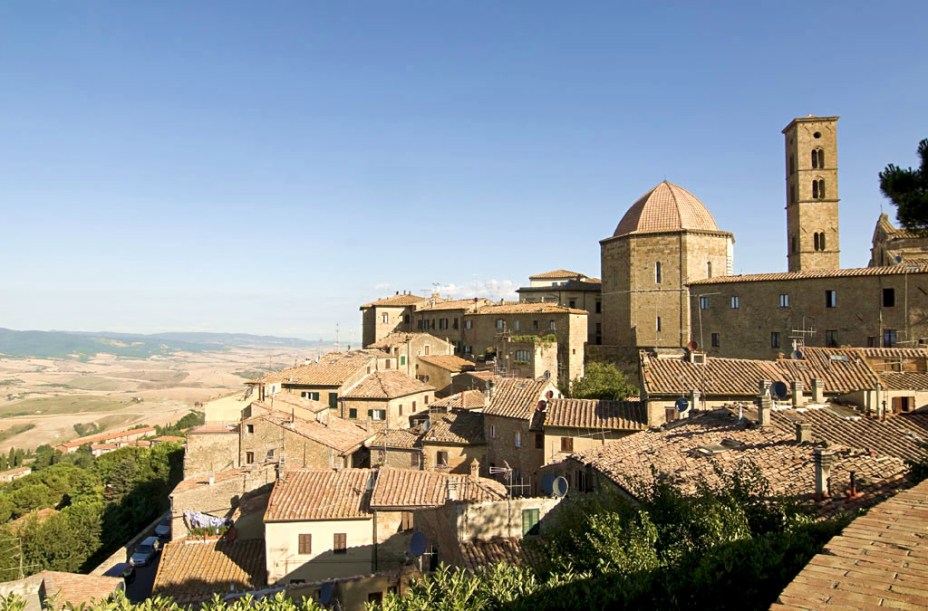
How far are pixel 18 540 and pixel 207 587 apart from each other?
24.6 m

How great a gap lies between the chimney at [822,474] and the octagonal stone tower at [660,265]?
35.1 metres

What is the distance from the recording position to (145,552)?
92.1 ft

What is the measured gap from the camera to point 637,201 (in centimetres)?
5300

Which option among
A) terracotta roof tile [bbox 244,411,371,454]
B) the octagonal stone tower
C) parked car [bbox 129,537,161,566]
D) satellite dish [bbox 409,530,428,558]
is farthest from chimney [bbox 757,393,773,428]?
the octagonal stone tower

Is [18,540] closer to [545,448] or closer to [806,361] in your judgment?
[545,448]

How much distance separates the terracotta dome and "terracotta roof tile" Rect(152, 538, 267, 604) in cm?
3849

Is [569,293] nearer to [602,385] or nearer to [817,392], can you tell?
[602,385]

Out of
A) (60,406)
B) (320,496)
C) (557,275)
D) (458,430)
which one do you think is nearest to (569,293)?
(557,275)

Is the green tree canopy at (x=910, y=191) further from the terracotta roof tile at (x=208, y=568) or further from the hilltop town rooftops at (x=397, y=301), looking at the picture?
the hilltop town rooftops at (x=397, y=301)

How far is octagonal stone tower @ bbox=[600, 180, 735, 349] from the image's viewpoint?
4731 centimetres

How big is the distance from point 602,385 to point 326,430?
1857 centimetres

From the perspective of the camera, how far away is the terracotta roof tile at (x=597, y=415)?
2327cm

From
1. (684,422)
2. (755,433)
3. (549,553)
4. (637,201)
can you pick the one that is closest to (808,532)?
(549,553)

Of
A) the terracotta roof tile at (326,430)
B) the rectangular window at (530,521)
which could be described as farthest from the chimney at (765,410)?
the terracotta roof tile at (326,430)
